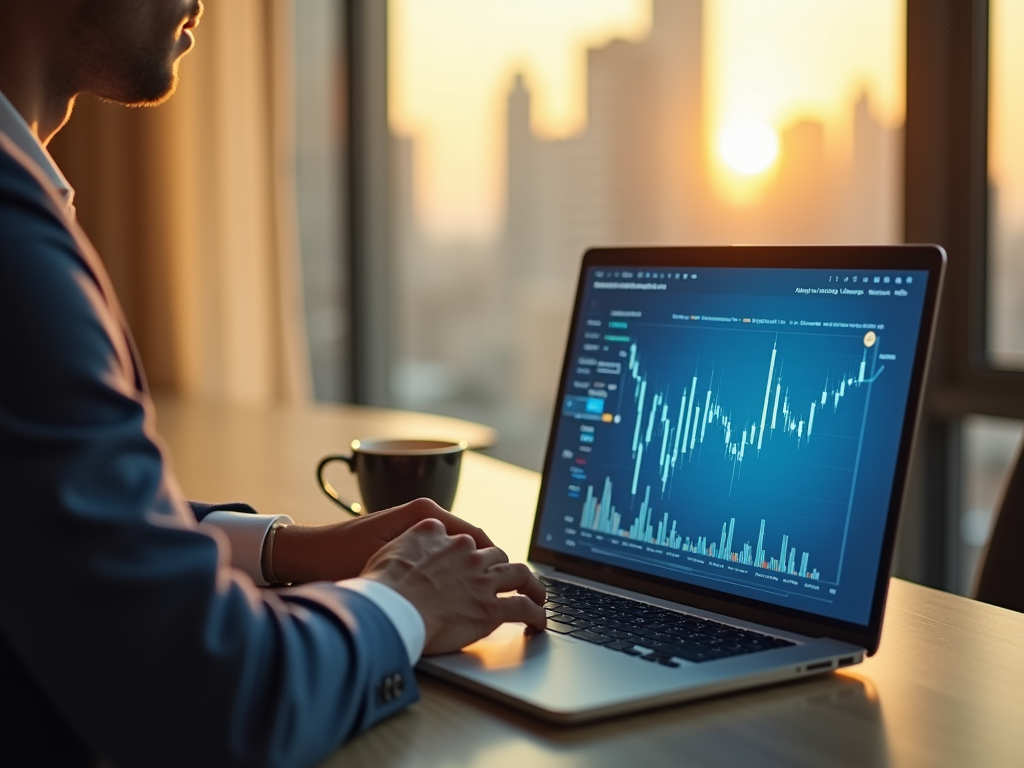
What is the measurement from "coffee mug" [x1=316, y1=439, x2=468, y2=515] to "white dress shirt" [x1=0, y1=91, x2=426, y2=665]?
0.14 metres

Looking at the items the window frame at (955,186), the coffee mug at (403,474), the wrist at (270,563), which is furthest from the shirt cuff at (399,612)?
the window frame at (955,186)

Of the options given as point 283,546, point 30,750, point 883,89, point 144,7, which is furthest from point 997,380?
point 30,750

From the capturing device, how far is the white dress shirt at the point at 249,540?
75 cm

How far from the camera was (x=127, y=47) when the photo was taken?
3.11 ft

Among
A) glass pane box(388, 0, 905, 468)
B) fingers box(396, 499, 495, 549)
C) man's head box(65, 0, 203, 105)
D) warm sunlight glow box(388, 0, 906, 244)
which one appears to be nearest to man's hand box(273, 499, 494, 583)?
fingers box(396, 499, 495, 549)

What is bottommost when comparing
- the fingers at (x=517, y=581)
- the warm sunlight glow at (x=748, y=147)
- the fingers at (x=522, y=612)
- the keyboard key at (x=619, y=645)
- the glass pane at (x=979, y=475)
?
the glass pane at (x=979, y=475)

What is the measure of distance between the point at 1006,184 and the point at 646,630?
167 cm

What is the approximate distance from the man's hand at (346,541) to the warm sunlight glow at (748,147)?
1881 mm

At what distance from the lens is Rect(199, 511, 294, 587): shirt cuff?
998 mm

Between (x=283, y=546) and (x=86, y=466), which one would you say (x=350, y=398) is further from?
(x=86, y=466)

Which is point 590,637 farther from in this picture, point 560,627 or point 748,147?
point 748,147

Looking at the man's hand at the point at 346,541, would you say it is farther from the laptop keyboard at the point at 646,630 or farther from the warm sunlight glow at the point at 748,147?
the warm sunlight glow at the point at 748,147

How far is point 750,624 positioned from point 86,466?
505 mm

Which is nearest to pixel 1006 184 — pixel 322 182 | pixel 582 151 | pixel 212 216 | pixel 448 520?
pixel 582 151
